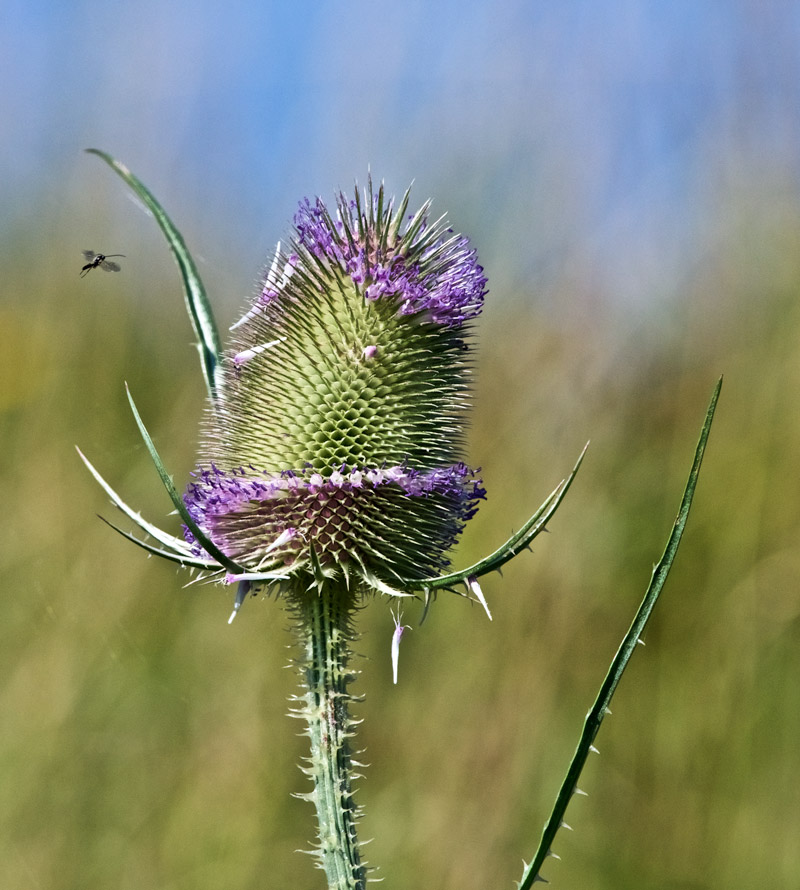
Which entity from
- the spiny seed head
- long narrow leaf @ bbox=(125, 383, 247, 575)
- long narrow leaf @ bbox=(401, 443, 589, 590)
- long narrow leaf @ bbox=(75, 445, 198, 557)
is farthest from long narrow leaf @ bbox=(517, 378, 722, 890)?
long narrow leaf @ bbox=(75, 445, 198, 557)

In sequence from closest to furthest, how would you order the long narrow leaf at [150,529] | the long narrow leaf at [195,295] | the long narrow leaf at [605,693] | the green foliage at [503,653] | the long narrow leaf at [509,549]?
the long narrow leaf at [605,693] < the long narrow leaf at [509,549] < the long narrow leaf at [150,529] < the long narrow leaf at [195,295] < the green foliage at [503,653]

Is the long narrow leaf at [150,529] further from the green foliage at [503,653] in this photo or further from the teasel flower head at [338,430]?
the green foliage at [503,653]

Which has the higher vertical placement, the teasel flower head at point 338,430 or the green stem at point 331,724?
the teasel flower head at point 338,430

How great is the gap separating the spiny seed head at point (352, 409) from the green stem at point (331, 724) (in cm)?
7

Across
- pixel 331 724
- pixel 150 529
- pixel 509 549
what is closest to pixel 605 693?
pixel 509 549

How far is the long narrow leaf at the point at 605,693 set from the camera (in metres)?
1.03

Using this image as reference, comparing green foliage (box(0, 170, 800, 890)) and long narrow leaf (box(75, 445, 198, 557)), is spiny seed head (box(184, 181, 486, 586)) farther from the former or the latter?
green foliage (box(0, 170, 800, 890))

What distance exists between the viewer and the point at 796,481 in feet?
9.82

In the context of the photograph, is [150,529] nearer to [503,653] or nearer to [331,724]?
[331,724]

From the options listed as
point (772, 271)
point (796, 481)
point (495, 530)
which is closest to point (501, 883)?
point (495, 530)

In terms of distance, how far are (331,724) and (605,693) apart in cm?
38

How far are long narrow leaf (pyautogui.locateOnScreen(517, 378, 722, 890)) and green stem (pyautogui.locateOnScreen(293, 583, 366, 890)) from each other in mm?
233

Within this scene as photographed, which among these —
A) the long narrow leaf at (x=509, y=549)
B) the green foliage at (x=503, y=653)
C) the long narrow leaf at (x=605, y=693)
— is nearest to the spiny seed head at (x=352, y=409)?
the long narrow leaf at (x=509, y=549)

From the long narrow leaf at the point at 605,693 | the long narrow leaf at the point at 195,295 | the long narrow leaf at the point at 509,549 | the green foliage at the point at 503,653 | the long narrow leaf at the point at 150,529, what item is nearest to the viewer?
the long narrow leaf at the point at 605,693
